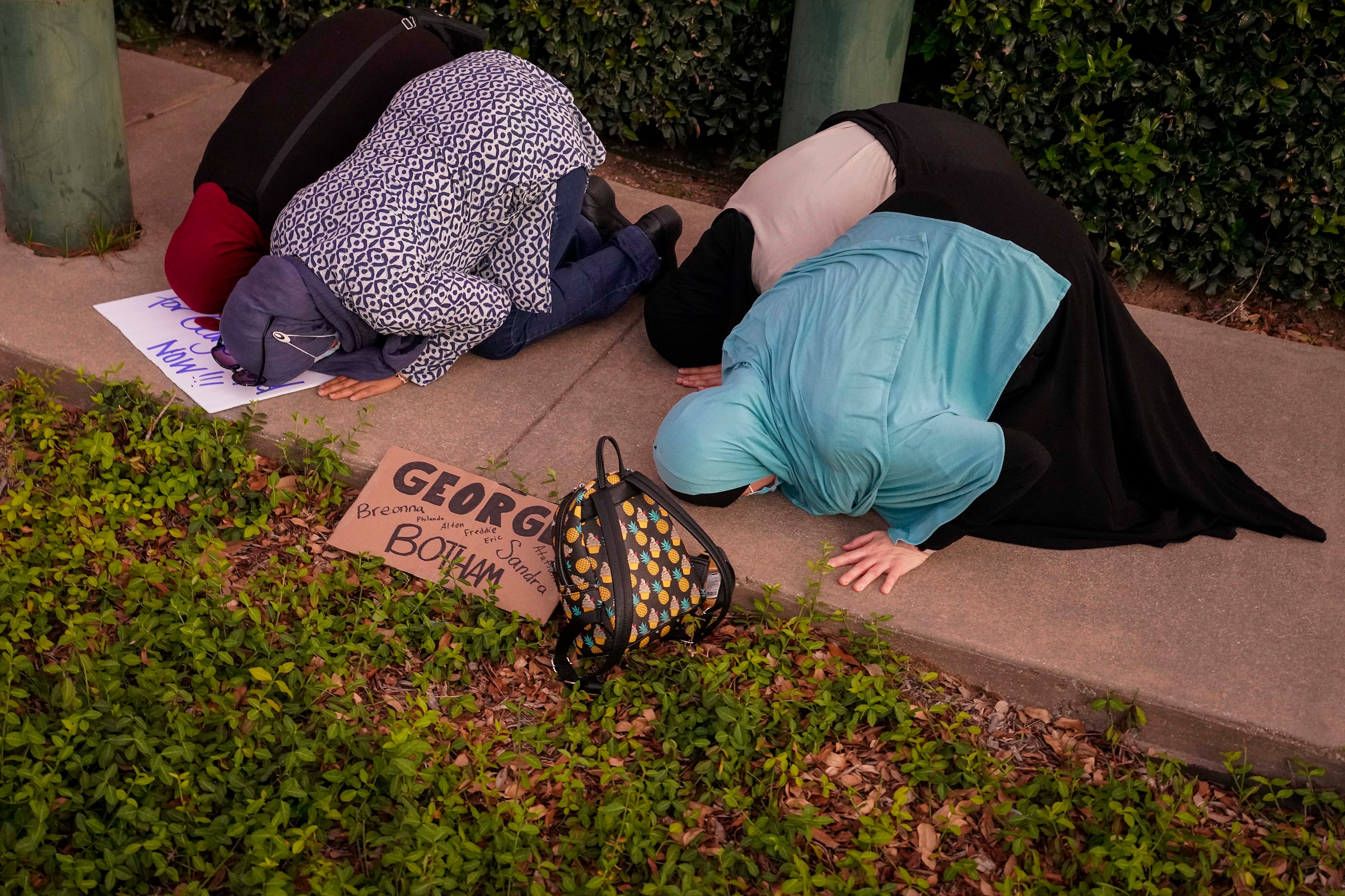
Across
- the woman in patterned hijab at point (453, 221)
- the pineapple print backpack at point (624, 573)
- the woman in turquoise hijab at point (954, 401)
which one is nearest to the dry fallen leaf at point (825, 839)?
the pineapple print backpack at point (624, 573)

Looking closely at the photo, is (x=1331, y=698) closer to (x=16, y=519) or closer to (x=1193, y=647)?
(x=1193, y=647)

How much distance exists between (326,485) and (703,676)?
1225 millimetres

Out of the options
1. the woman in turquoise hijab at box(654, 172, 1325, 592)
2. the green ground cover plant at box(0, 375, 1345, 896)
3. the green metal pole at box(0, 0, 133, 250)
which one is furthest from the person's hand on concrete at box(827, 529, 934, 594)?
the green metal pole at box(0, 0, 133, 250)

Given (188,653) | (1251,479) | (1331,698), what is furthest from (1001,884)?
(188,653)

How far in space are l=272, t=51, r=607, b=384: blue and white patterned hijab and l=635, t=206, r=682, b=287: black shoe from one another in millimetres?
395

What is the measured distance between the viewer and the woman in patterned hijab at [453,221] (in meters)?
3.06

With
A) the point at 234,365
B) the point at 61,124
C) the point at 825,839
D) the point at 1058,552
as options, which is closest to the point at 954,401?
the point at 1058,552

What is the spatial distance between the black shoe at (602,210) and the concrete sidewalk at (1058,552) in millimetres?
299

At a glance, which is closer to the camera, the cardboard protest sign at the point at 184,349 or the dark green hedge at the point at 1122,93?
the cardboard protest sign at the point at 184,349

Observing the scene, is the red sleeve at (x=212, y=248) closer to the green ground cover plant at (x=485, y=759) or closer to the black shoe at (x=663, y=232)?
the green ground cover plant at (x=485, y=759)

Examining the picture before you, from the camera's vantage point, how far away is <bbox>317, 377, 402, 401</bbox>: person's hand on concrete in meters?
3.36

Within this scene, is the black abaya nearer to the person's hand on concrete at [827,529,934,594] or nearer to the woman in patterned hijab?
the person's hand on concrete at [827,529,934,594]

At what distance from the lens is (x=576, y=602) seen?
259 cm

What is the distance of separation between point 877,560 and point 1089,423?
644mm
